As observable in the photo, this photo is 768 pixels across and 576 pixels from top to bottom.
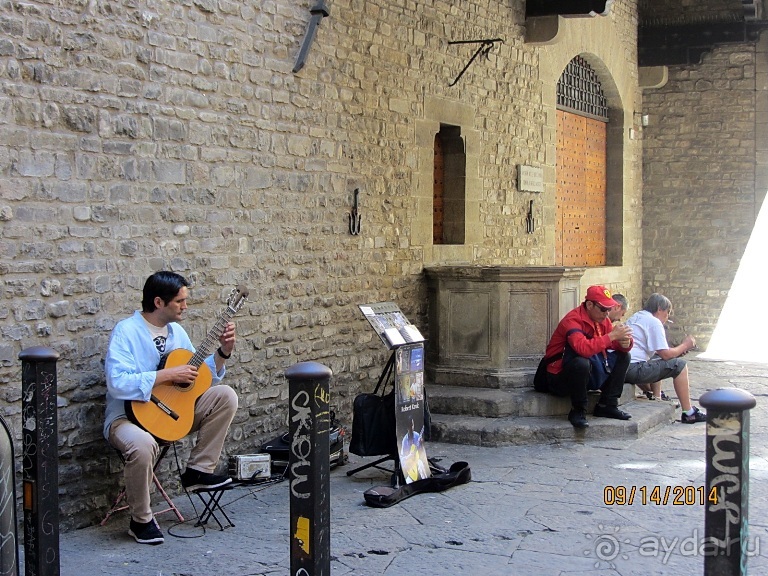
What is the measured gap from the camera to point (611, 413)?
7652 mm

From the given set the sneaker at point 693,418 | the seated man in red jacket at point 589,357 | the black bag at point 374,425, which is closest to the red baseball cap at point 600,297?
the seated man in red jacket at point 589,357

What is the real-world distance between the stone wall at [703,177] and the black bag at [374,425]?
1006 cm

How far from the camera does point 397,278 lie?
8.54 meters

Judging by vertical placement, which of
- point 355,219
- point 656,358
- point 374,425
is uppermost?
point 355,219

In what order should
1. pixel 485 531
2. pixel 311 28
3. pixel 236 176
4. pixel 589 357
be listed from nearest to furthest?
1. pixel 485 531
2. pixel 236 176
3. pixel 311 28
4. pixel 589 357

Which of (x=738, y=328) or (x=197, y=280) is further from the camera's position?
(x=738, y=328)

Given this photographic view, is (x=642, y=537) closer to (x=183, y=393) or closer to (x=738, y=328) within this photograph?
(x=183, y=393)

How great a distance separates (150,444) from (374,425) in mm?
1632

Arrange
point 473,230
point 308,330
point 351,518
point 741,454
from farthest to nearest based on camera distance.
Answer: point 473,230, point 308,330, point 351,518, point 741,454

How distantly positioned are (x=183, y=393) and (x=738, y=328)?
38.0 feet

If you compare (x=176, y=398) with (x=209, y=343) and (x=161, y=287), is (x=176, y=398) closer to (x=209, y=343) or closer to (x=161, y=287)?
(x=209, y=343)

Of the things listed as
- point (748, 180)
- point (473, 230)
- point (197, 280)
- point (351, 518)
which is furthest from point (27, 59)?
point (748, 180)

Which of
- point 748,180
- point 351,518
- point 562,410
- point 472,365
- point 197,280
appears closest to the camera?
point 351,518
